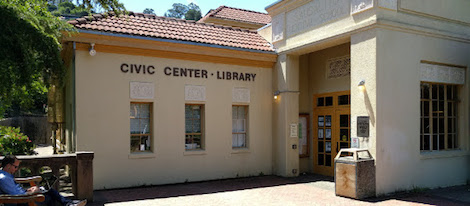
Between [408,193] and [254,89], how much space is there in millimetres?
5203

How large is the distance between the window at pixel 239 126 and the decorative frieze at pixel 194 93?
129 cm

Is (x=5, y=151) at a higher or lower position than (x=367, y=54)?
lower

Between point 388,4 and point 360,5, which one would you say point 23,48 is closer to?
point 360,5

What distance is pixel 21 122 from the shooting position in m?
24.4

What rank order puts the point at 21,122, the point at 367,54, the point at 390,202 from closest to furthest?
the point at 390,202 < the point at 367,54 < the point at 21,122

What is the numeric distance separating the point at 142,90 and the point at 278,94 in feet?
13.8

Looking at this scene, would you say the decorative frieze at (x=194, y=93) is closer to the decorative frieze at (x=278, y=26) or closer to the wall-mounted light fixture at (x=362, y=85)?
the decorative frieze at (x=278, y=26)

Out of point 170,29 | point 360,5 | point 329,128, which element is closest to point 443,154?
point 329,128

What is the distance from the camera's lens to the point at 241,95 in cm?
1126

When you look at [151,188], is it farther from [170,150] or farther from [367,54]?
[367,54]

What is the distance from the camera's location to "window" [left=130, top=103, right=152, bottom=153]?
9.85m

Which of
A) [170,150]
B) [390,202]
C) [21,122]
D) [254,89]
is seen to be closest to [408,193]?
[390,202]

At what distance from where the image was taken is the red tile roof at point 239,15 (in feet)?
59.4

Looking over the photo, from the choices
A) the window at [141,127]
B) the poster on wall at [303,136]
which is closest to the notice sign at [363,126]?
the poster on wall at [303,136]
